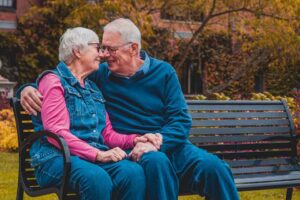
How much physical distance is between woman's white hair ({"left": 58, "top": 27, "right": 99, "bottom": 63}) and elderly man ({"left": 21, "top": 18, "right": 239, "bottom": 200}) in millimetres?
193

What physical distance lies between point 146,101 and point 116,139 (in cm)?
33

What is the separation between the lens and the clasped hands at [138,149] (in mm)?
4148

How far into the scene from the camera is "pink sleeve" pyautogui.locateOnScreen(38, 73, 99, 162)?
13.6 feet

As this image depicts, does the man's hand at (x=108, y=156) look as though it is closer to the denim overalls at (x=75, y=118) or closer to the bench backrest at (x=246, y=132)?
the denim overalls at (x=75, y=118)

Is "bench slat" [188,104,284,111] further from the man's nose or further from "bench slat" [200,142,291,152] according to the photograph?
the man's nose

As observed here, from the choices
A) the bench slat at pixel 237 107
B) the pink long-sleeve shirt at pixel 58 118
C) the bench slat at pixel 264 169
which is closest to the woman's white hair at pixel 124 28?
the pink long-sleeve shirt at pixel 58 118

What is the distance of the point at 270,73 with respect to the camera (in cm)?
2514

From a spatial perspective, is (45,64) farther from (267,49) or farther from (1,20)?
(267,49)

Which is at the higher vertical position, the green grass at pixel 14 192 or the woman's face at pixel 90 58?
the woman's face at pixel 90 58

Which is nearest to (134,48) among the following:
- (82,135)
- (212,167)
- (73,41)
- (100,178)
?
(73,41)

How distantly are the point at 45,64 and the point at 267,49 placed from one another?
7.01 metres

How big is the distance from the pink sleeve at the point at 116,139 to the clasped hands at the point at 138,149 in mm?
85

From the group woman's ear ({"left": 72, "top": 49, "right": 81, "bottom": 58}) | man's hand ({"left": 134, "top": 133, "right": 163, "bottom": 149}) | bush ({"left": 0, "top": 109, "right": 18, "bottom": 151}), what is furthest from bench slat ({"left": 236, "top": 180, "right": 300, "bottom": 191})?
bush ({"left": 0, "top": 109, "right": 18, "bottom": 151})

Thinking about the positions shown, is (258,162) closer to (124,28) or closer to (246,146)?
(246,146)
